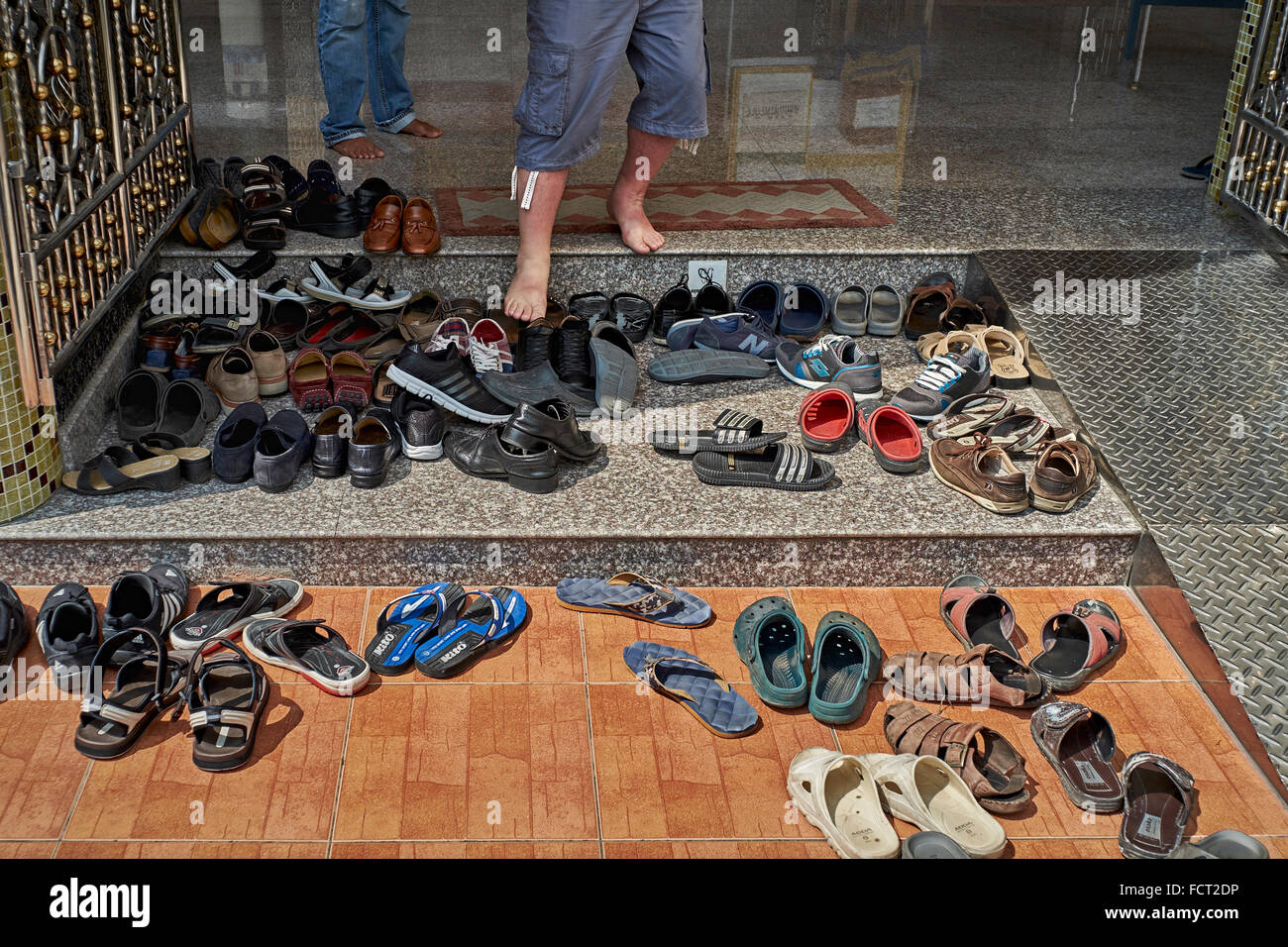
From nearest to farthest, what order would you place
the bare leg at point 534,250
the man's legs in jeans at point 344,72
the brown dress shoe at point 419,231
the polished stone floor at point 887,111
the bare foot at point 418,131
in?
the bare leg at point 534,250 < the brown dress shoe at point 419,231 < the polished stone floor at point 887,111 < the man's legs in jeans at point 344,72 < the bare foot at point 418,131

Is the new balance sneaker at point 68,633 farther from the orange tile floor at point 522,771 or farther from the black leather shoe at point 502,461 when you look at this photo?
the black leather shoe at point 502,461

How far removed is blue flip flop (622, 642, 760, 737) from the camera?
2229 millimetres

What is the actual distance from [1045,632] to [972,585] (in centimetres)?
18

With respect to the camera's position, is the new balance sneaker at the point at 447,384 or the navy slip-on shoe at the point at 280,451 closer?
the navy slip-on shoe at the point at 280,451

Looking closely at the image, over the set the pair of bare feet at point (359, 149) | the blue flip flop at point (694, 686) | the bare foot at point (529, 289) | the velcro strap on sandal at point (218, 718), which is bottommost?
the blue flip flop at point (694, 686)

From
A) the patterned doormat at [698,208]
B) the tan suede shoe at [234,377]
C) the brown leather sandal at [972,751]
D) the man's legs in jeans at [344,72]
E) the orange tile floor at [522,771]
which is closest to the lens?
the orange tile floor at [522,771]

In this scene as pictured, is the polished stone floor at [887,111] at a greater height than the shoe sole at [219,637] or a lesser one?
greater

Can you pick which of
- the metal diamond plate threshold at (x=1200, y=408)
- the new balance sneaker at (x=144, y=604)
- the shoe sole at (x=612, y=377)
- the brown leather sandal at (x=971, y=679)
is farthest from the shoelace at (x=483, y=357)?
the metal diamond plate threshold at (x=1200, y=408)

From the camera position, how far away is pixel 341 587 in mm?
2588

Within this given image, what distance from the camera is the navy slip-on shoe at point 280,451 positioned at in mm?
2631

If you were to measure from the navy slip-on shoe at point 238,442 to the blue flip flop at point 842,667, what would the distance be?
137 cm

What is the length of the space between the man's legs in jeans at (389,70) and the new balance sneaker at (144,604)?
2.66m

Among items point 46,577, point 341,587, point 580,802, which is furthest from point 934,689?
A: point 46,577

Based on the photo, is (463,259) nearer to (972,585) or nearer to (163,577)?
(163,577)
